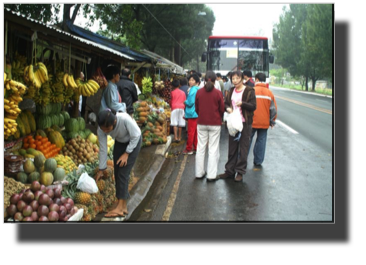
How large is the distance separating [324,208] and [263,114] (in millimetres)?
3019

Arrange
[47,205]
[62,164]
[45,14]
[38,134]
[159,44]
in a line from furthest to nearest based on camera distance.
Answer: [159,44] → [45,14] → [38,134] → [62,164] → [47,205]

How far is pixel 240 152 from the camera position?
308 inches

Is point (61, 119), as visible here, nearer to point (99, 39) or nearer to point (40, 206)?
point (40, 206)

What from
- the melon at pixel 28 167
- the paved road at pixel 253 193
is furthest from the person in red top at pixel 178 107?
the melon at pixel 28 167

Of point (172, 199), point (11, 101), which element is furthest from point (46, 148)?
point (172, 199)

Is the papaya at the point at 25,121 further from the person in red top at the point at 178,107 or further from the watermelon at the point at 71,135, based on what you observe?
the person in red top at the point at 178,107

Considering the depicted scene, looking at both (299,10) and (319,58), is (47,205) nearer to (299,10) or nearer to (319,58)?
(319,58)

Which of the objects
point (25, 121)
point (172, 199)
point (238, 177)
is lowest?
point (172, 199)

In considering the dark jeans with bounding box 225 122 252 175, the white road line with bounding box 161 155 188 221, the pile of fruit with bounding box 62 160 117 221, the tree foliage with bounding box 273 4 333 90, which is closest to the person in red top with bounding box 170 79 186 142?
the white road line with bounding box 161 155 188 221

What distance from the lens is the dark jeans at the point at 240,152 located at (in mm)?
7770

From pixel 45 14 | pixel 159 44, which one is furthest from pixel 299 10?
pixel 45 14

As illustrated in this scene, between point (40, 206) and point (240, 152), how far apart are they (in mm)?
4179

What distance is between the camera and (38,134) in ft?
22.6

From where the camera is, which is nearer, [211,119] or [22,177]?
[22,177]
